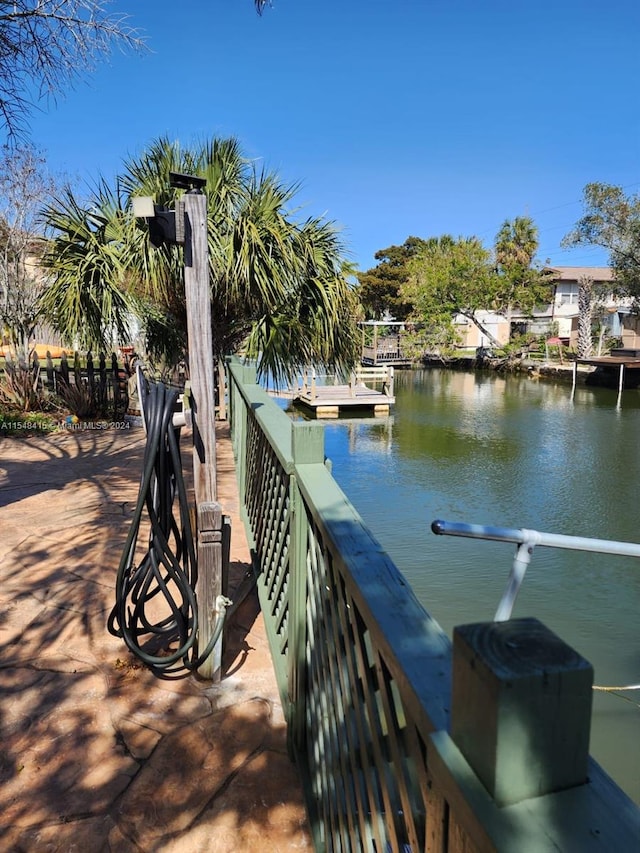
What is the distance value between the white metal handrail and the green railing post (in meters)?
0.40

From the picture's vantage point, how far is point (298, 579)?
66.4 inches

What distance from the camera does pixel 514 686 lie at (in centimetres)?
45

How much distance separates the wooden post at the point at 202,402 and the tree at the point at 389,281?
123 feet

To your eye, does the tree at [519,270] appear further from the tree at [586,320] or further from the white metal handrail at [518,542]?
the white metal handrail at [518,542]

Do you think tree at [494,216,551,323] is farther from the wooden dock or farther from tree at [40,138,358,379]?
tree at [40,138,358,379]

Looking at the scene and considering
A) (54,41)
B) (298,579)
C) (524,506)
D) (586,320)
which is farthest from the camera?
(586,320)

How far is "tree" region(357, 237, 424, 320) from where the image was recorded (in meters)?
39.9

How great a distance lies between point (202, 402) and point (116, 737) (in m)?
1.20

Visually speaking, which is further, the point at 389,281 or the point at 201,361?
the point at 389,281

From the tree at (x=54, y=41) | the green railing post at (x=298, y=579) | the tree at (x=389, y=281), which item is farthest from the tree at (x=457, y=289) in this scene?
the green railing post at (x=298, y=579)

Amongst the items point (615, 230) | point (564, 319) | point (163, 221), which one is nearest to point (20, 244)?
point (163, 221)

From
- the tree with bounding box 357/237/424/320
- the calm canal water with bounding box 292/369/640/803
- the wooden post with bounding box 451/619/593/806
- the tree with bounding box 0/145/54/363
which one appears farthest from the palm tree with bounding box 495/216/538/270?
the wooden post with bounding box 451/619/593/806

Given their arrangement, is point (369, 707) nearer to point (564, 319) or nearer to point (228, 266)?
point (228, 266)

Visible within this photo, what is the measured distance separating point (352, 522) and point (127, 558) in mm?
1156
